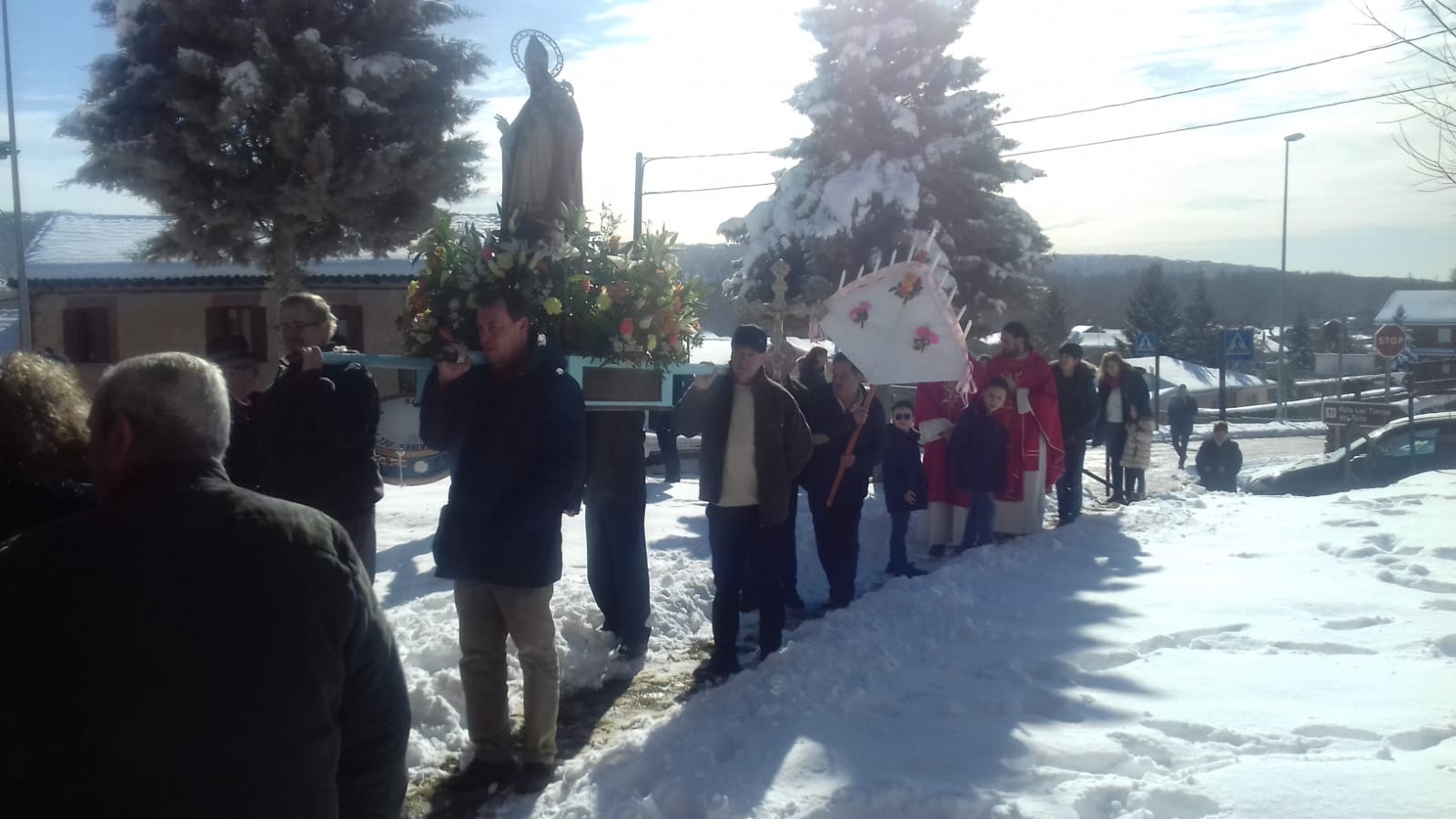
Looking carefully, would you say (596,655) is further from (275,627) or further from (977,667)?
(275,627)

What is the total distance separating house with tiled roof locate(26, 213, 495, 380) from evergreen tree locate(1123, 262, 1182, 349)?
4459cm

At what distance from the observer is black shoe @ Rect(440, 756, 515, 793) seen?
4.30 meters

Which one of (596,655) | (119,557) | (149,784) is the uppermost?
(119,557)

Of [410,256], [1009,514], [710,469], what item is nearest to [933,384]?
[1009,514]

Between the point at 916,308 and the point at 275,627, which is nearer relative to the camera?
the point at 275,627

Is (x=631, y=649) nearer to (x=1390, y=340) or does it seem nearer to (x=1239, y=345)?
(x=1239, y=345)

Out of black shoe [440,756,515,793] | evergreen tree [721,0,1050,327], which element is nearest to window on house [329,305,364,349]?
evergreen tree [721,0,1050,327]

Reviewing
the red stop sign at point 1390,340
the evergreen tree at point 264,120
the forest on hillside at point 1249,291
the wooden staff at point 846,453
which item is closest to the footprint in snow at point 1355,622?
the wooden staff at point 846,453

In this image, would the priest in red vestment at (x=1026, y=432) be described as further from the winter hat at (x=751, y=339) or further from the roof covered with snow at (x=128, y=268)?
the roof covered with snow at (x=128, y=268)

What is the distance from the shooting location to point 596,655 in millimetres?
5984

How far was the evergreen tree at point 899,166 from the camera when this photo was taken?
639 inches

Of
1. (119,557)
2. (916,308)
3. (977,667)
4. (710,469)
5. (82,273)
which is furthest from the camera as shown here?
(82,273)

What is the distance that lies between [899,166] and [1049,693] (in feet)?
41.2

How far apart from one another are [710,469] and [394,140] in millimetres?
8989
